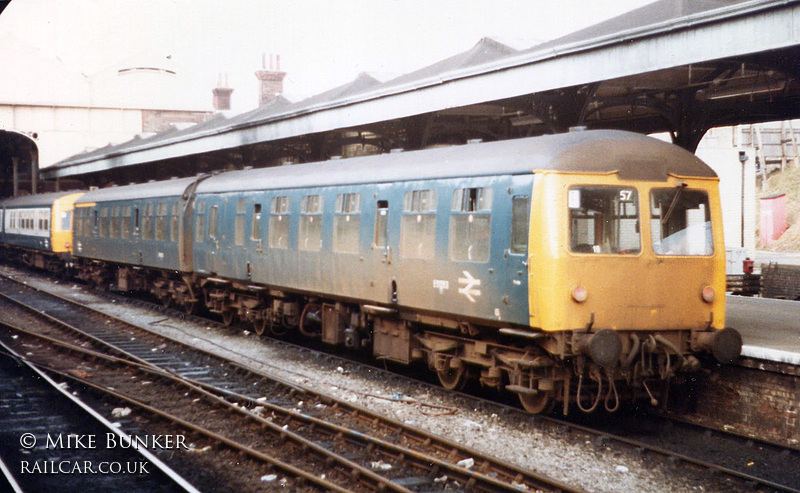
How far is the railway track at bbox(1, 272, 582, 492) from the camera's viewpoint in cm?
709

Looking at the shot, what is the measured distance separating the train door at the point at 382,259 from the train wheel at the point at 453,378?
1161mm

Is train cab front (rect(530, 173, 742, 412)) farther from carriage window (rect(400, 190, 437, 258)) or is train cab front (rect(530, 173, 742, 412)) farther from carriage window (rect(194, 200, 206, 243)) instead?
carriage window (rect(194, 200, 206, 243))

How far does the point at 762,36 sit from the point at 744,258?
13931 mm

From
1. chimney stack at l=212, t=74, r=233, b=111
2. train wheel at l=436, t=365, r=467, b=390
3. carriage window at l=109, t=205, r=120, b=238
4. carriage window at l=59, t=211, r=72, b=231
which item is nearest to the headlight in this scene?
train wheel at l=436, t=365, r=467, b=390

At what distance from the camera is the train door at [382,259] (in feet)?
35.5

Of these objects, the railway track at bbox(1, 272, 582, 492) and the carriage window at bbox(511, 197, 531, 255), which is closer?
the railway track at bbox(1, 272, 582, 492)

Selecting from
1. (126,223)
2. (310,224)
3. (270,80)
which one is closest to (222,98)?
(270,80)

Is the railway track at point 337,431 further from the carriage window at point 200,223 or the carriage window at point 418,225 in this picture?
the carriage window at point 200,223

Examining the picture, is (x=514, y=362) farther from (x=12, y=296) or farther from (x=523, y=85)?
(x=12, y=296)

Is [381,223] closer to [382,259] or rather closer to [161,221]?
[382,259]

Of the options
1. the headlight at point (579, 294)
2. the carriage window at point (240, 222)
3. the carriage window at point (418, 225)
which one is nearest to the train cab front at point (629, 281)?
the headlight at point (579, 294)

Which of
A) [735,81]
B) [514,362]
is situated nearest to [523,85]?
[735,81]

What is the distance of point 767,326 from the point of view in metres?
11.4

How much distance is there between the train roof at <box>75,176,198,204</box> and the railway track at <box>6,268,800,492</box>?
11.4 m
